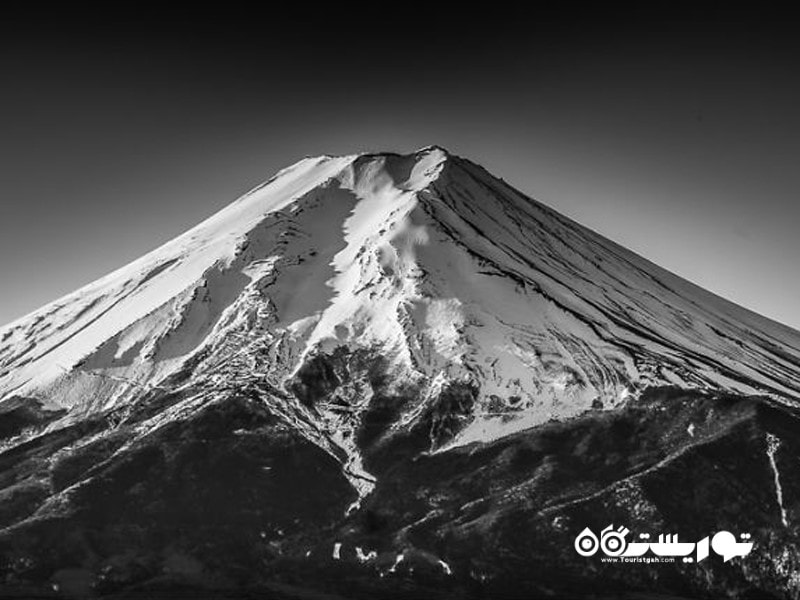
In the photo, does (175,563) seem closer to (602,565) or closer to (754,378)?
(602,565)

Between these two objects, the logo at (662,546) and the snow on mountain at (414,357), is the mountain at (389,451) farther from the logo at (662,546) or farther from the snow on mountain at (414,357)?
the logo at (662,546)

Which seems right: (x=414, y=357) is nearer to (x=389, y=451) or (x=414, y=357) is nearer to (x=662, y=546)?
(x=389, y=451)

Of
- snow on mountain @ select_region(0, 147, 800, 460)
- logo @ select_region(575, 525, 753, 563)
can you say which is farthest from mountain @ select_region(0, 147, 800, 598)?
logo @ select_region(575, 525, 753, 563)

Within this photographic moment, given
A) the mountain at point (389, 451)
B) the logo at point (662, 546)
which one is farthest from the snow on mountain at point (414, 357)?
the logo at point (662, 546)

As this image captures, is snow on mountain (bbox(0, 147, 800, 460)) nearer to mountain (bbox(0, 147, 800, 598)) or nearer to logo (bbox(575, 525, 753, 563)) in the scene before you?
mountain (bbox(0, 147, 800, 598))

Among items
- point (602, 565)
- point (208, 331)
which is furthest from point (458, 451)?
point (208, 331)

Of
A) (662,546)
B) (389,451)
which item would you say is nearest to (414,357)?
(389,451)
